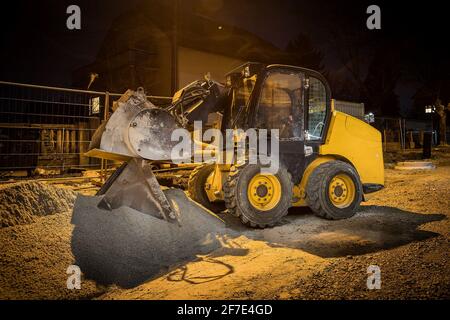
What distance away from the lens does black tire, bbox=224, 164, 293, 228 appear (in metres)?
5.23

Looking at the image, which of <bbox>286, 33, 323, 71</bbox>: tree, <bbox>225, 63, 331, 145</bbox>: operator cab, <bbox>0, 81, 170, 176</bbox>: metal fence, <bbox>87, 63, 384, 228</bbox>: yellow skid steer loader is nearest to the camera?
<bbox>87, 63, 384, 228</bbox>: yellow skid steer loader

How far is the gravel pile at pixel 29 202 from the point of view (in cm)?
436

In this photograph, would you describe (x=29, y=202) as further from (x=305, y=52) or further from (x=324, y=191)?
(x=305, y=52)

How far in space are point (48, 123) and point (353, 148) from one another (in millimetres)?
7894

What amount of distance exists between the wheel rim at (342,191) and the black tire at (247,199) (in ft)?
3.42

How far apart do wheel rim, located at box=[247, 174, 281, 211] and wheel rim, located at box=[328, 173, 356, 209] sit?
118 centimetres

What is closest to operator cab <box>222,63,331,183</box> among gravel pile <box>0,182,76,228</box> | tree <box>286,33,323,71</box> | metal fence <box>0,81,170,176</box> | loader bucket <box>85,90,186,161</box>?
loader bucket <box>85,90,186,161</box>

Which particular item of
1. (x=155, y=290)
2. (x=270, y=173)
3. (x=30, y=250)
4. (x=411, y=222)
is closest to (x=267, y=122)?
(x=270, y=173)

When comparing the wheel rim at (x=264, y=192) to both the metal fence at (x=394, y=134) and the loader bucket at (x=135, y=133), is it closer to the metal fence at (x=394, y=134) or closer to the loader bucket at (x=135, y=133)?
the loader bucket at (x=135, y=133)

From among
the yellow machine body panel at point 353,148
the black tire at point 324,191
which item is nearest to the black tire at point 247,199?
the black tire at point 324,191

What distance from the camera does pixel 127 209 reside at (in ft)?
15.7

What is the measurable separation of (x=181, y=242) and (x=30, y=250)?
1797mm

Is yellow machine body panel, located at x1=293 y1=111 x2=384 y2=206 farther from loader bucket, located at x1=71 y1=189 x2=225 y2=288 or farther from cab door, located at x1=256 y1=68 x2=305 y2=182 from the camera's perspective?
loader bucket, located at x1=71 y1=189 x2=225 y2=288

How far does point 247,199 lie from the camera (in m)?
5.31
